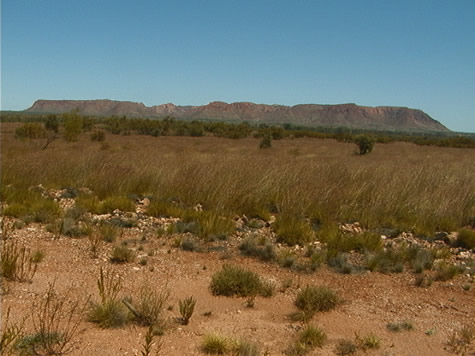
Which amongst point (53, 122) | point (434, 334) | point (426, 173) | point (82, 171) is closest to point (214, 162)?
point (82, 171)

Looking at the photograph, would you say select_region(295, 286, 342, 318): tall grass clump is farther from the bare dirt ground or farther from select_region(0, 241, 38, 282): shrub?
select_region(0, 241, 38, 282): shrub

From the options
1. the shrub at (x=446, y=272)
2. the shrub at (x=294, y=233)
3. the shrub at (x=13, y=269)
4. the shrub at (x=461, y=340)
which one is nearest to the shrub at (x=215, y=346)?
the shrub at (x=461, y=340)

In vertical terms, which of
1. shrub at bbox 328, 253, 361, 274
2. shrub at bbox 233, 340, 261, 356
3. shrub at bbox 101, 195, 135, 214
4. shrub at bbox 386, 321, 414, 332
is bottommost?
shrub at bbox 386, 321, 414, 332

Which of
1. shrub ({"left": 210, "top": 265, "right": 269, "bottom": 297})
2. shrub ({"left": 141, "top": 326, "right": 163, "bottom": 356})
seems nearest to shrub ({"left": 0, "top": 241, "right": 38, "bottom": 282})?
shrub ({"left": 141, "top": 326, "right": 163, "bottom": 356})

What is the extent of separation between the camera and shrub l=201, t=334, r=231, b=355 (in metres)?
3.68

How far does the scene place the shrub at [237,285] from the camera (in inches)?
196

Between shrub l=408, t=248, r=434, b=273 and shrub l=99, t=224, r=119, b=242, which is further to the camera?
shrub l=99, t=224, r=119, b=242

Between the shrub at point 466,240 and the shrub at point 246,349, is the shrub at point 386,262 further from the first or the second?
the shrub at point 246,349

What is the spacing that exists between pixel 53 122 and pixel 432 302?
3874cm

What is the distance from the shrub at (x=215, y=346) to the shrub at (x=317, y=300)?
123 centimetres

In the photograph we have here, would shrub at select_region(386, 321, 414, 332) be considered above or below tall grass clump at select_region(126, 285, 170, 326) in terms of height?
below

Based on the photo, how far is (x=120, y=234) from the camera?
22.4 ft

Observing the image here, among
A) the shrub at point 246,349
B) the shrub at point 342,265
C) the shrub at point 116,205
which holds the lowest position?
the shrub at point 246,349

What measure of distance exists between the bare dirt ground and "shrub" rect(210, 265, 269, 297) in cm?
11
